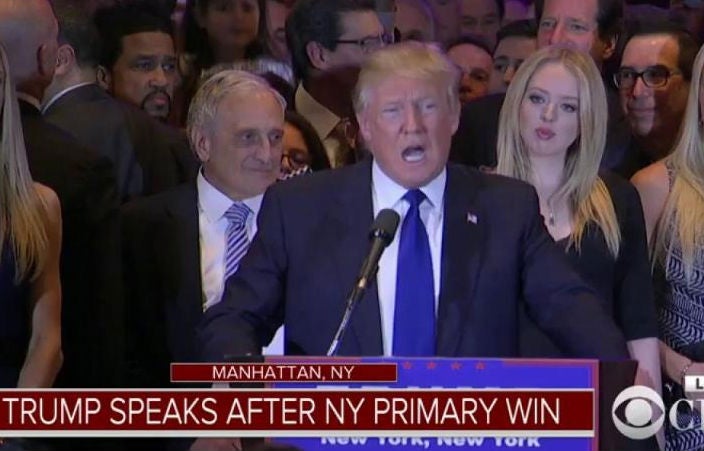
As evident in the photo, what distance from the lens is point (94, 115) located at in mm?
4656

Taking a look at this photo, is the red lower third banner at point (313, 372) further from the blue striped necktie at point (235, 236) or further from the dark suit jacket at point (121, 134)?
the dark suit jacket at point (121, 134)

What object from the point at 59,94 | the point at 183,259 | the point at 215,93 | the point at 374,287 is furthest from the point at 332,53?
the point at 374,287

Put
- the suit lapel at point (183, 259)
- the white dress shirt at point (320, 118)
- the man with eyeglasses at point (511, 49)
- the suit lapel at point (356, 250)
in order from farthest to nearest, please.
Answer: the man with eyeglasses at point (511, 49) < the white dress shirt at point (320, 118) < the suit lapel at point (183, 259) < the suit lapel at point (356, 250)

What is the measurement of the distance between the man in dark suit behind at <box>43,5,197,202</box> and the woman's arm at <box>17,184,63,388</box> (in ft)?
2.81

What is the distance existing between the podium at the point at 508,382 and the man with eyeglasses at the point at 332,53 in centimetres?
223

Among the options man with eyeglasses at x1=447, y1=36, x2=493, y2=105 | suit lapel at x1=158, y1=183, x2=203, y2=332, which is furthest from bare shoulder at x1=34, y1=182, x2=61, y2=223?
man with eyeglasses at x1=447, y1=36, x2=493, y2=105

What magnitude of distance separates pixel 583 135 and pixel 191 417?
1323 mm

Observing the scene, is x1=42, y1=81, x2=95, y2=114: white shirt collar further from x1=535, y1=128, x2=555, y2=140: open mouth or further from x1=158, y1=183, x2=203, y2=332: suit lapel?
x1=535, y1=128, x2=555, y2=140: open mouth

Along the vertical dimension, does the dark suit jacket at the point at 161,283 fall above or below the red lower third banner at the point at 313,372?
above

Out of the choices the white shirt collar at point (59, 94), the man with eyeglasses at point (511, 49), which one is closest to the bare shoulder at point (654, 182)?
the man with eyeglasses at point (511, 49)

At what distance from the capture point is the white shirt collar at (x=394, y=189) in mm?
3455

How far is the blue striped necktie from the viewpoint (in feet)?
13.9

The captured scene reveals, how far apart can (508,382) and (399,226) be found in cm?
60

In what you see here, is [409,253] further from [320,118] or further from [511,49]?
[511,49]
